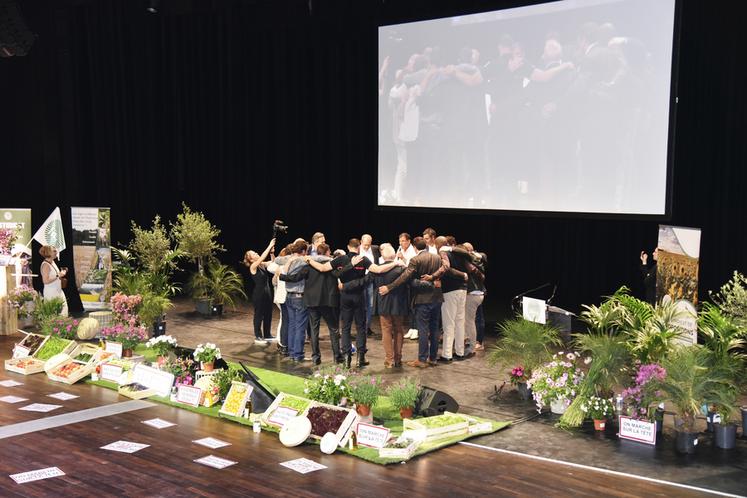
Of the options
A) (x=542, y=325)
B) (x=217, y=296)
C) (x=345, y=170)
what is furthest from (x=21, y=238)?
(x=542, y=325)

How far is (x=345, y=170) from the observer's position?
14336 millimetres

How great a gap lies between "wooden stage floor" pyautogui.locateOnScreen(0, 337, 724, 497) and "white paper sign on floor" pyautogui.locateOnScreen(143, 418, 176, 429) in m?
0.06

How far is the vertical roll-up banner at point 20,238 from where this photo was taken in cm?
1175

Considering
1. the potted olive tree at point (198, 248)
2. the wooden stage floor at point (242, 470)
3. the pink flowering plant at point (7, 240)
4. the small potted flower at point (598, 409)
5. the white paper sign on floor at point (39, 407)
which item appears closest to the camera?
the wooden stage floor at point (242, 470)

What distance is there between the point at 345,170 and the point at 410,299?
5558mm

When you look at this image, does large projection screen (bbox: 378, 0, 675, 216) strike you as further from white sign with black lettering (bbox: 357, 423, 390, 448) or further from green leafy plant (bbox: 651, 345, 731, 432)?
white sign with black lettering (bbox: 357, 423, 390, 448)

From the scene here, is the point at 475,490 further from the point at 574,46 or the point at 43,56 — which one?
the point at 43,56

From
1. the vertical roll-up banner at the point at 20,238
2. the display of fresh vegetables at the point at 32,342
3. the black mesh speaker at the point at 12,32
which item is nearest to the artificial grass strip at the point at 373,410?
the display of fresh vegetables at the point at 32,342

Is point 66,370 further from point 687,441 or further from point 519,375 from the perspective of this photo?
point 687,441

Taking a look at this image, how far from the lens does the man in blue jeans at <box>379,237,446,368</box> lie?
8805 mm

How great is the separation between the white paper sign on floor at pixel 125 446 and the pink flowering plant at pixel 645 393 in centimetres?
397

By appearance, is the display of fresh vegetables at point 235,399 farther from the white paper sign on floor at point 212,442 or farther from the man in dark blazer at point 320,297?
the man in dark blazer at point 320,297

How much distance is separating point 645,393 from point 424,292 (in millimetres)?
2991

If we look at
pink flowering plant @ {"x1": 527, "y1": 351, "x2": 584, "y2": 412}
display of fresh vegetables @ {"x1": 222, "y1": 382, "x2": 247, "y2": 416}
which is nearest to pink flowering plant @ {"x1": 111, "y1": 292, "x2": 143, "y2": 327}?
display of fresh vegetables @ {"x1": 222, "y1": 382, "x2": 247, "y2": 416}
